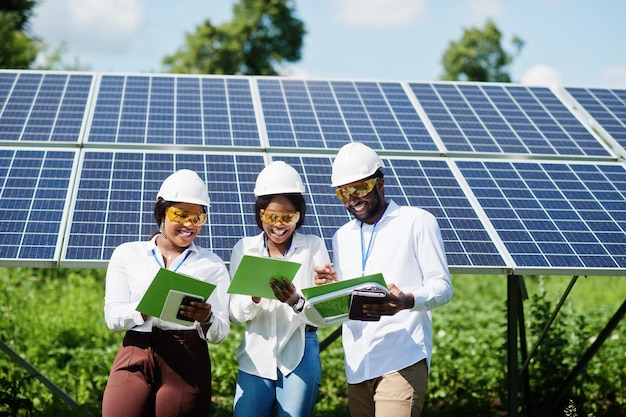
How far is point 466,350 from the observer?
11555 mm

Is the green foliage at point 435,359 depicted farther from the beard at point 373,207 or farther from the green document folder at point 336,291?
the beard at point 373,207

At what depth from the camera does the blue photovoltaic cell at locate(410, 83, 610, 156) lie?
855 cm

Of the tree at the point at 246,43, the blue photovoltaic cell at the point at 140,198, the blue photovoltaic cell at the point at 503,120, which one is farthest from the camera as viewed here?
the tree at the point at 246,43

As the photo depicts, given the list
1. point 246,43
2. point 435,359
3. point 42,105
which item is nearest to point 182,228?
point 42,105

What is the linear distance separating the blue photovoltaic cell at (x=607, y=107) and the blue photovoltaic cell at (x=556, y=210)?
0.84 m

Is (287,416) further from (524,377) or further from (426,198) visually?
(524,377)

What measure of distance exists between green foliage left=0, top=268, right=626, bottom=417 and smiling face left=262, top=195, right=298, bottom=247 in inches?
118

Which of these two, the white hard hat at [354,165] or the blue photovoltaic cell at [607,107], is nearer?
the white hard hat at [354,165]

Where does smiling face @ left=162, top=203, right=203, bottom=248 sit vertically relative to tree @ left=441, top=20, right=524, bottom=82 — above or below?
below

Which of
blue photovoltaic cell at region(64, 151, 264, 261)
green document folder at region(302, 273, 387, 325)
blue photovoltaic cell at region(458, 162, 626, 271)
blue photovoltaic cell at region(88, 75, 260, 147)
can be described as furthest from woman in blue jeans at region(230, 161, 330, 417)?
blue photovoltaic cell at region(88, 75, 260, 147)

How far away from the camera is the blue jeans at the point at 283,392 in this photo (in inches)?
205

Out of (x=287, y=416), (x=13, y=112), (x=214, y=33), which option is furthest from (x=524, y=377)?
(x=214, y=33)

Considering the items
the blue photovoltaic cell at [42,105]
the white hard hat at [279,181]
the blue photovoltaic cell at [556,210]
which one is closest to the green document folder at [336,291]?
the white hard hat at [279,181]

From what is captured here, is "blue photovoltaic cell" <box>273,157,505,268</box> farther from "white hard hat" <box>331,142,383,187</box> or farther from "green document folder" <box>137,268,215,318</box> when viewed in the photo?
"green document folder" <box>137,268,215,318</box>
